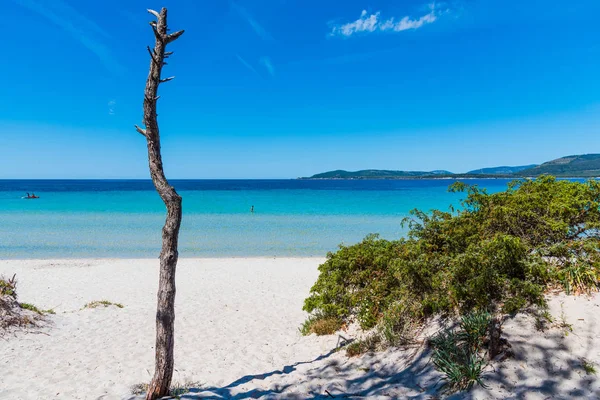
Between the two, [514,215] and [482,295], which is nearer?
[482,295]

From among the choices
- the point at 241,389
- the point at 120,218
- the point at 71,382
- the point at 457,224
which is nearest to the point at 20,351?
the point at 71,382

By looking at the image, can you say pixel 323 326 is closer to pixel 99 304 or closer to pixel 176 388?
pixel 176 388

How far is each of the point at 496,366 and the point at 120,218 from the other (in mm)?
37705

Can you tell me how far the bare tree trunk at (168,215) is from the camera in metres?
4.15

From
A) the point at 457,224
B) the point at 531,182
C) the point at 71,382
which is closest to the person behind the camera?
the point at 71,382

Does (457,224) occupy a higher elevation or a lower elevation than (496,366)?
higher

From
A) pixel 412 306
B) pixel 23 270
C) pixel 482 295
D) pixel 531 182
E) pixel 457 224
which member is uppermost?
pixel 531 182

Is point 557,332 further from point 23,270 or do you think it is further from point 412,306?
point 23,270

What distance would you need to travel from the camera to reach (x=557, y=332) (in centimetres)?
432

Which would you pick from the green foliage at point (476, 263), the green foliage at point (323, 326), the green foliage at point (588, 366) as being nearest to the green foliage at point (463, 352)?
the green foliage at point (476, 263)

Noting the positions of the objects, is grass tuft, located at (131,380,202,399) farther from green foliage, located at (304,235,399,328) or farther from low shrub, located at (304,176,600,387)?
green foliage, located at (304,235,399,328)

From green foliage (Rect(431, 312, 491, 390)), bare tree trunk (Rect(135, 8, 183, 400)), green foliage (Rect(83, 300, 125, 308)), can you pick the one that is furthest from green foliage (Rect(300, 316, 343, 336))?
green foliage (Rect(83, 300, 125, 308))

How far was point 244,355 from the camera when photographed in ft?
21.3

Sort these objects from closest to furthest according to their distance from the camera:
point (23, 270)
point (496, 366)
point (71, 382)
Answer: point (496, 366)
point (71, 382)
point (23, 270)
